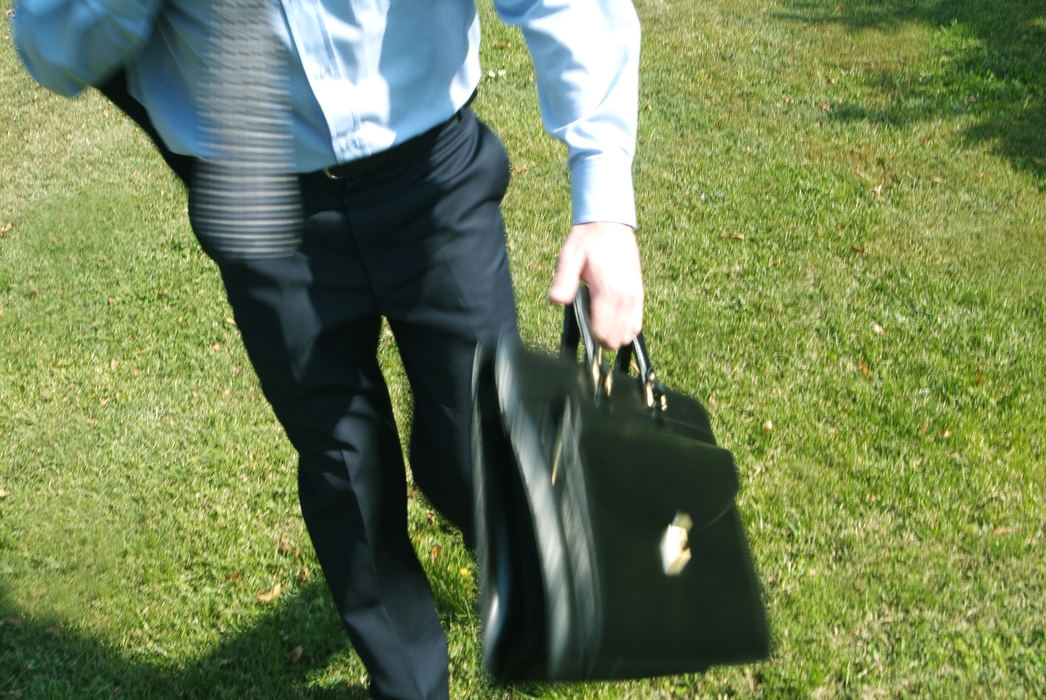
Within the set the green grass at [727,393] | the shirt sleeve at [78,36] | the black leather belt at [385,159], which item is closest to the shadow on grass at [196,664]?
the green grass at [727,393]

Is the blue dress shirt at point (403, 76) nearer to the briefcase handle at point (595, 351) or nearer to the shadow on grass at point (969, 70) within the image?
the briefcase handle at point (595, 351)

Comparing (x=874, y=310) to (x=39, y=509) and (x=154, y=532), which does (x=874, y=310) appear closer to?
(x=154, y=532)

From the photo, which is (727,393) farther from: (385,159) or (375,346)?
(385,159)

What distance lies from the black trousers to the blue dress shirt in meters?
0.09

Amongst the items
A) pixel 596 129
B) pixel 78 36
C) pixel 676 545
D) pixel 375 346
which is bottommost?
pixel 375 346

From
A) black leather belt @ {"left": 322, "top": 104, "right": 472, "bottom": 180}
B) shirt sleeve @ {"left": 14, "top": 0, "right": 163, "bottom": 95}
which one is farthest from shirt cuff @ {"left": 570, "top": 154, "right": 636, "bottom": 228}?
shirt sleeve @ {"left": 14, "top": 0, "right": 163, "bottom": 95}

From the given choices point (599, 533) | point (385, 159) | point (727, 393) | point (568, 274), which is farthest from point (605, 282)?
point (727, 393)

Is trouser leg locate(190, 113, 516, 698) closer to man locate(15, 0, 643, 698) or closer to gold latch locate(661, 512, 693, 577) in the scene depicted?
man locate(15, 0, 643, 698)

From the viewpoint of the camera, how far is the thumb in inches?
57.6

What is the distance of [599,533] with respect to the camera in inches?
51.6

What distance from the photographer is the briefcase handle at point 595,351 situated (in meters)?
1.49

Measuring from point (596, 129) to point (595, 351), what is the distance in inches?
16.5

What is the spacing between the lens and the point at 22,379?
3947mm

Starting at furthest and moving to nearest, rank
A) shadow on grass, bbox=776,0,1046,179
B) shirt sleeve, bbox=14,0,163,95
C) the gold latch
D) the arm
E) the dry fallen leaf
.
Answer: shadow on grass, bbox=776,0,1046,179, the dry fallen leaf, the arm, the gold latch, shirt sleeve, bbox=14,0,163,95
